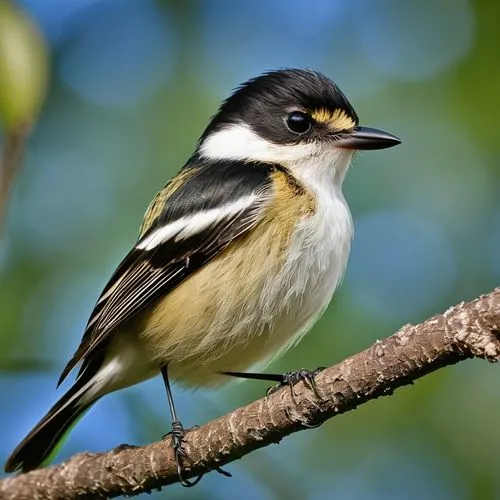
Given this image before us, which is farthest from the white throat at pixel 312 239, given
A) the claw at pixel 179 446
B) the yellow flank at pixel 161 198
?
the claw at pixel 179 446

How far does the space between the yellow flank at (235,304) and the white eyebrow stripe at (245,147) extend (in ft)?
1.09

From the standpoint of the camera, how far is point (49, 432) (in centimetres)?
404

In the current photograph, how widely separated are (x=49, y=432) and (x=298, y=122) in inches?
78.3

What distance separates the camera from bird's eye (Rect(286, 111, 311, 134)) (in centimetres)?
452

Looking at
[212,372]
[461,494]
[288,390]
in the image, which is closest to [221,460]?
[288,390]

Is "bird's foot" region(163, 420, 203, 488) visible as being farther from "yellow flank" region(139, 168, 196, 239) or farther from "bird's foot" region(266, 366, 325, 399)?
"yellow flank" region(139, 168, 196, 239)

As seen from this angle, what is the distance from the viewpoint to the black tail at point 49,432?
397cm

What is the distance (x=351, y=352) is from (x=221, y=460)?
1.39m

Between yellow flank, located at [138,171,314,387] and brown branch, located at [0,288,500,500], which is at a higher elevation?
yellow flank, located at [138,171,314,387]

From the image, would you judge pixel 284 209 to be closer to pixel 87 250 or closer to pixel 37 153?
pixel 87 250

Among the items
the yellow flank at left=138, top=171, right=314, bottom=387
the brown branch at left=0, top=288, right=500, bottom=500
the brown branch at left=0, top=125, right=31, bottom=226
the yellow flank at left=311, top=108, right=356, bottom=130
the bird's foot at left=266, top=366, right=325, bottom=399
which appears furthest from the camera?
the yellow flank at left=311, top=108, right=356, bottom=130

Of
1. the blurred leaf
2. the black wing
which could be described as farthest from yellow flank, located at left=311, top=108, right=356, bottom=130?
the blurred leaf

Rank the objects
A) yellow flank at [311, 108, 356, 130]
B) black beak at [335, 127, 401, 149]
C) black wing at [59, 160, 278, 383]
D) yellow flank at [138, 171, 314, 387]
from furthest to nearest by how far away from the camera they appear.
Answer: yellow flank at [311, 108, 356, 130] → black beak at [335, 127, 401, 149] → black wing at [59, 160, 278, 383] → yellow flank at [138, 171, 314, 387]

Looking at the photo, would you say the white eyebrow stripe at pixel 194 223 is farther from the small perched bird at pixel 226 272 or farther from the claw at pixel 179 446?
the claw at pixel 179 446
